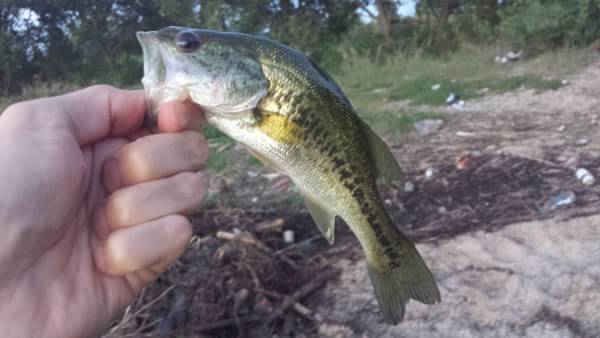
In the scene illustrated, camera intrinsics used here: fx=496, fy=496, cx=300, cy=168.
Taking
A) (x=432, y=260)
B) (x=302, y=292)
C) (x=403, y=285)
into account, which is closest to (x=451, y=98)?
(x=432, y=260)

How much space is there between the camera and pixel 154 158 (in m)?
1.78

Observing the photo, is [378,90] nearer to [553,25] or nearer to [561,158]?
[553,25]

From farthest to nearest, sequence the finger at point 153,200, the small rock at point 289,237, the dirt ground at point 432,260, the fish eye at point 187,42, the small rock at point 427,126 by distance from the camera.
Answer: the small rock at point 427,126, the small rock at point 289,237, the dirt ground at point 432,260, the finger at point 153,200, the fish eye at point 187,42

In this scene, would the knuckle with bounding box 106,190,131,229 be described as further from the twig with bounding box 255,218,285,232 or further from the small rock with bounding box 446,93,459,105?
the small rock with bounding box 446,93,459,105

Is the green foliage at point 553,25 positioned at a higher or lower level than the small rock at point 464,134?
higher

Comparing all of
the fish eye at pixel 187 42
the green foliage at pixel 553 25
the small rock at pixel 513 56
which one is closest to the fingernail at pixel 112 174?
the fish eye at pixel 187 42

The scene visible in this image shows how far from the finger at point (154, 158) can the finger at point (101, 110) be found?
0.16 meters

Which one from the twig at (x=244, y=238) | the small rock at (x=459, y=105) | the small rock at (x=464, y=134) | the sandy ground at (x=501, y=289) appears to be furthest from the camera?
the small rock at (x=459, y=105)

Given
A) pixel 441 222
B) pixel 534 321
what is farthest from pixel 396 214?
pixel 534 321

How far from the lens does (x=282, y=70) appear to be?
172cm

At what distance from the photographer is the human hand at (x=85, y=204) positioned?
1658mm

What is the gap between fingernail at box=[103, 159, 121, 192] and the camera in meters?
1.84

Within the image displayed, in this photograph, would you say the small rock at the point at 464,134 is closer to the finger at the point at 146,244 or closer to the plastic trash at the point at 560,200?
the plastic trash at the point at 560,200

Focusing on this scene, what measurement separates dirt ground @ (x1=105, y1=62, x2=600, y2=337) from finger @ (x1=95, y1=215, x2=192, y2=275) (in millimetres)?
1158
